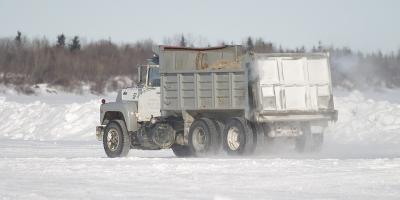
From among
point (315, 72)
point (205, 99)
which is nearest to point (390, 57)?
point (315, 72)

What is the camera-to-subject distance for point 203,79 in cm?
2075

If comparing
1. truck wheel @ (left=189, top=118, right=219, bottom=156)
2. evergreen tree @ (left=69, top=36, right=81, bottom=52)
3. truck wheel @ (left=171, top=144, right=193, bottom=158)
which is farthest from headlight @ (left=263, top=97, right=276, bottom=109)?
evergreen tree @ (left=69, top=36, right=81, bottom=52)

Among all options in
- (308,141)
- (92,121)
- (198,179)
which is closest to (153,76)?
(308,141)

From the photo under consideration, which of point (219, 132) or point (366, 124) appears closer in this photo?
point (219, 132)

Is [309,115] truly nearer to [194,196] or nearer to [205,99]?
[205,99]

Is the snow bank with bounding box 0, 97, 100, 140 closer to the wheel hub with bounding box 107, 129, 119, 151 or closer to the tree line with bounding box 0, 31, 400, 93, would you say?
the wheel hub with bounding box 107, 129, 119, 151

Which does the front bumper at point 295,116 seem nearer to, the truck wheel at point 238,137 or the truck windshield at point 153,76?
the truck wheel at point 238,137

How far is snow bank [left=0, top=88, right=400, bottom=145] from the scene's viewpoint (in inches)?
1102

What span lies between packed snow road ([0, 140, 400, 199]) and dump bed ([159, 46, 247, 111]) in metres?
2.74

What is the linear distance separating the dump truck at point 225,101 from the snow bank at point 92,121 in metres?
6.46

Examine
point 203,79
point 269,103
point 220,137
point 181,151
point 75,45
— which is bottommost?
point 181,151

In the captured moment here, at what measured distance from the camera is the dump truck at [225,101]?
2012 centimetres

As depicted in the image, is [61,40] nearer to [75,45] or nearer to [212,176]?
[75,45]

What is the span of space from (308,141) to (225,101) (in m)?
2.45
